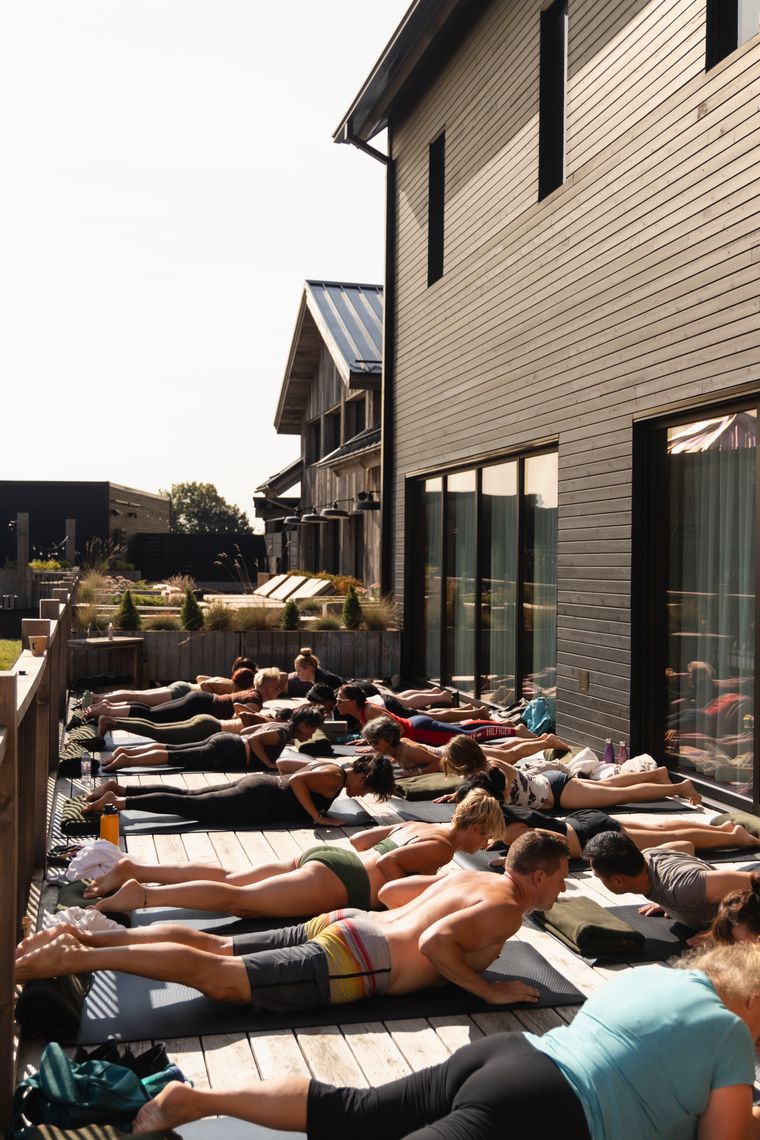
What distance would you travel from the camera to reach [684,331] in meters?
6.84

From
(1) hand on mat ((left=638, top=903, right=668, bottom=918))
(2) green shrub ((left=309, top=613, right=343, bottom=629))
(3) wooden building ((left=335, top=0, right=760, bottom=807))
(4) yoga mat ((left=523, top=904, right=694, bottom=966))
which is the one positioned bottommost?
(4) yoga mat ((left=523, top=904, right=694, bottom=966))

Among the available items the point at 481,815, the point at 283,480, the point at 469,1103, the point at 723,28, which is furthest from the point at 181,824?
the point at 283,480

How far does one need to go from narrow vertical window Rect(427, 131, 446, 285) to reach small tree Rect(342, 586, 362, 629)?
3.88 metres

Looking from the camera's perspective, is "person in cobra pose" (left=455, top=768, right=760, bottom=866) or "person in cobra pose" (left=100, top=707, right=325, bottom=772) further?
"person in cobra pose" (left=100, top=707, right=325, bottom=772)

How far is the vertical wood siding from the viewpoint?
6.47 m

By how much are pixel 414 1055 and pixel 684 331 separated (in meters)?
4.96

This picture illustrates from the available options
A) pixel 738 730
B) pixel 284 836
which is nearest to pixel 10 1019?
pixel 284 836

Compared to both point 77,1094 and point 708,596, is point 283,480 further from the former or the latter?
point 77,1094

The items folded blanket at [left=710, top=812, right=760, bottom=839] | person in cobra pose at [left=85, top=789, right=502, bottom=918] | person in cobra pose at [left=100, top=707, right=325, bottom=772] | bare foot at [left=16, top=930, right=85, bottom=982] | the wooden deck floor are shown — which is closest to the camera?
the wooden deck floor

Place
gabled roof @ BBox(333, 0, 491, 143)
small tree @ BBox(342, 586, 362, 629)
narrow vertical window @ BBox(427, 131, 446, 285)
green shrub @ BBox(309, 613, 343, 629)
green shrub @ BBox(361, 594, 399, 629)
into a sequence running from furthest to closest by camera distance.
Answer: green shrub @ BBox(361, 594, 399, 629), small tree @ BBox(342, 586, 362, 629), green shrub @ BBox(309, 613, 343, 629), narrow vertical window @ BBox(427, 131, 446, 285), gabled roof @ BBox(333, 0, 491, 143)

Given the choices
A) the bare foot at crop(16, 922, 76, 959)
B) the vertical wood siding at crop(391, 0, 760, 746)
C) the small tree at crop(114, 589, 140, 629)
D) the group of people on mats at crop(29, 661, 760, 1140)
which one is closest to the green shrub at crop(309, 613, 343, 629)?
the small tree at crop(114, 589, 140, 629)

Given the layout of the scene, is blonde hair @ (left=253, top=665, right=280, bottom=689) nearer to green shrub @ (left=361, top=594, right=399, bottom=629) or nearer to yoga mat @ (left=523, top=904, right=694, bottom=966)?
yoga mat @ (left=523, top=904, right=694, bottom=966)

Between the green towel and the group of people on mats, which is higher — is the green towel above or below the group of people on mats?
below

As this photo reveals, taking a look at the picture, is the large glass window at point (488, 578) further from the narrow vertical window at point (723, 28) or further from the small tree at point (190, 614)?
the narrow vertical window at point (723, 28)
